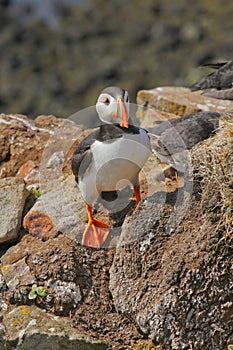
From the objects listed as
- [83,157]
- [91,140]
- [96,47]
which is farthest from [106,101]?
[96,47]

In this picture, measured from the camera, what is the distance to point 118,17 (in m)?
28.5

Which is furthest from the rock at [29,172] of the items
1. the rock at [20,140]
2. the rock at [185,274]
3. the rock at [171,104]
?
the rock at [185,274]

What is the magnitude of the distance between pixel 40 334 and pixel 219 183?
71.7 inches

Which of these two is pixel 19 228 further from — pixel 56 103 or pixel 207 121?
pixel 56 103

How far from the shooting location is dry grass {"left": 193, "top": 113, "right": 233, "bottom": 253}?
5.34 metres

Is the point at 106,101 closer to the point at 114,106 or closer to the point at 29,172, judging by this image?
the point at 114,106

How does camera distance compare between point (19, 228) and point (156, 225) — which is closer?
point (156, 225)

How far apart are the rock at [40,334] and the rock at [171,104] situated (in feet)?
11.5

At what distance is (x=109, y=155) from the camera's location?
5859 millimetres

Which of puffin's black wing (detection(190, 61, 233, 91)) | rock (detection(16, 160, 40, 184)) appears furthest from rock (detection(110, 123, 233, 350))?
puffin's black wing (detection(190, 61, 233, 91))

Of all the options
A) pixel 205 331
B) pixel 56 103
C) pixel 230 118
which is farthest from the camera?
pixel 56 103

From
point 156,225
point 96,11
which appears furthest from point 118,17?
point 156,225

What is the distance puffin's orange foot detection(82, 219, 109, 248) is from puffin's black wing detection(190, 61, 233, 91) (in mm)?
3722

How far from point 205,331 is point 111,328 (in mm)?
755
